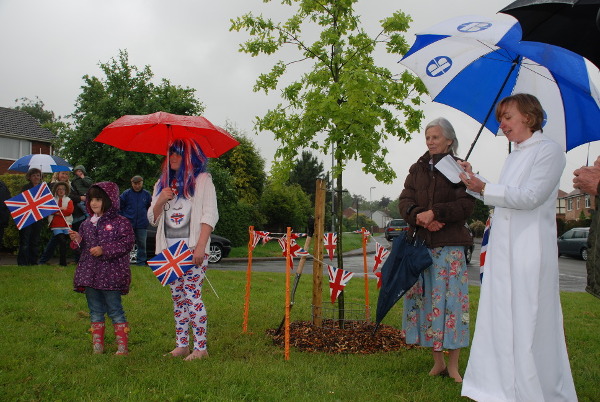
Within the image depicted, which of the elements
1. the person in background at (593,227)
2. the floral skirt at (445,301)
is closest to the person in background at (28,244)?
the floral skirt at (445,301)

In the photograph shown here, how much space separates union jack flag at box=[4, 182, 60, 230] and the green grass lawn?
1149 mm

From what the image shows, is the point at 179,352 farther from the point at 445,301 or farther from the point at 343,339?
the point at 445,301

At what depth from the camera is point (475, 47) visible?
4.27m

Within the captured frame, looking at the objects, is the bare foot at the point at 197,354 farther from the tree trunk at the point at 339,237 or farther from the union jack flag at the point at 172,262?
the tree trunk at the point at 339,237

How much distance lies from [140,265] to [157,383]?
801 cm

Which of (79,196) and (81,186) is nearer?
(79,196)

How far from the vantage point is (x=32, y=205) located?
529cm

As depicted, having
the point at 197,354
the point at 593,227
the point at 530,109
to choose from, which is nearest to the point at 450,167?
the point at 530,109

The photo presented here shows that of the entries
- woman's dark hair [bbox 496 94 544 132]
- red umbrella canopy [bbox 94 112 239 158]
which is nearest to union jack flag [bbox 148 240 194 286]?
red umbrella canopy [bbox 94 112 239 158]

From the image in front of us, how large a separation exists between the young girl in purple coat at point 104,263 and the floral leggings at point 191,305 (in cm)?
50

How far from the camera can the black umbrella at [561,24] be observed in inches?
118

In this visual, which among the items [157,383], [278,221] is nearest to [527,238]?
[157,383]

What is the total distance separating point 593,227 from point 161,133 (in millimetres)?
3849

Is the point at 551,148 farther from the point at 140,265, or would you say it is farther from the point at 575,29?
the point at 140,265
